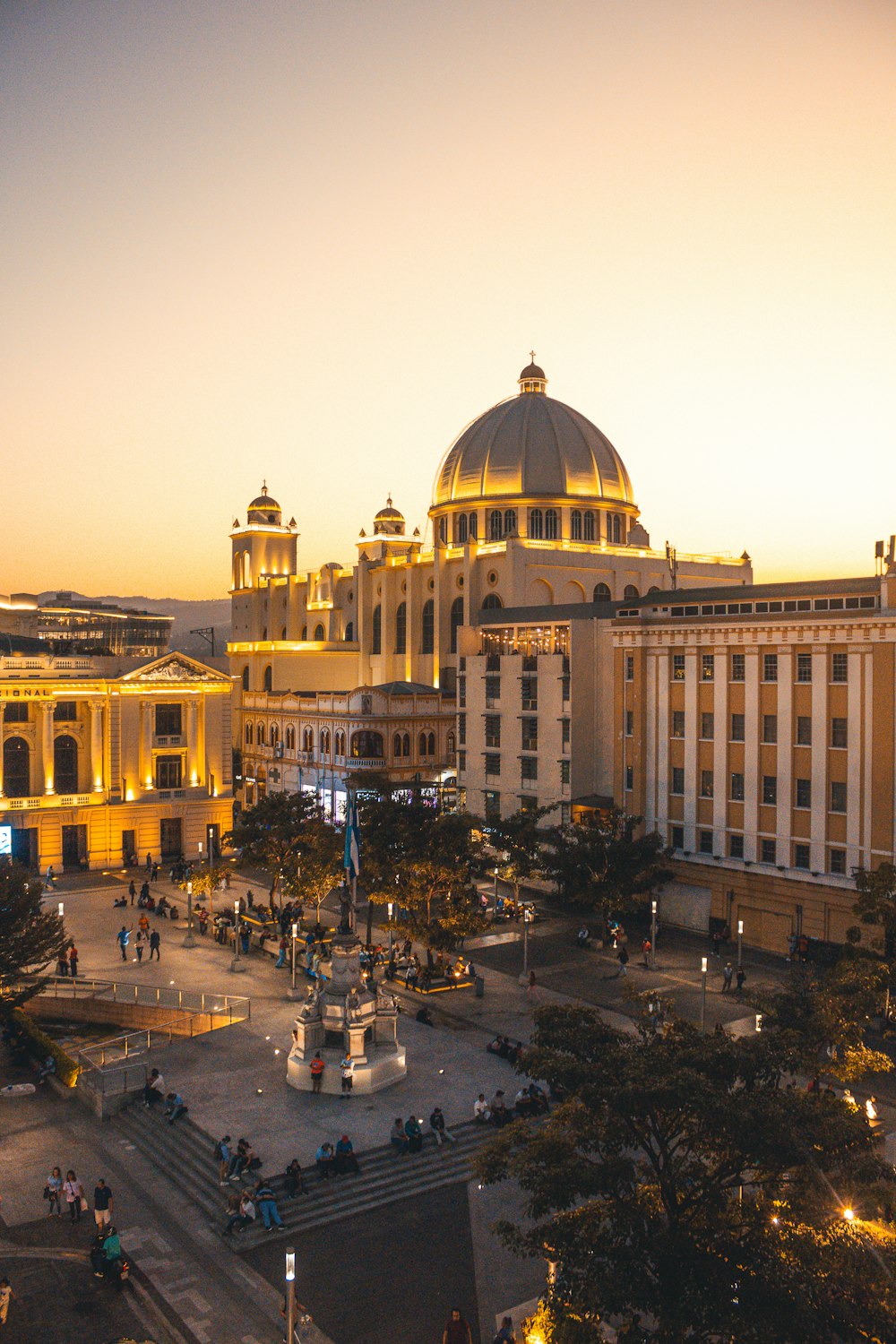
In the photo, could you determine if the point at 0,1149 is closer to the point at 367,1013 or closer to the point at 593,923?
the point at 367,1013

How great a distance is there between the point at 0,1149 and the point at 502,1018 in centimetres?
1591

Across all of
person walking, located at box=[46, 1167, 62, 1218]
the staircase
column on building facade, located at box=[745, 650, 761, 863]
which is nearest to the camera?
person walking, located at box=[46, 1167, 62, 1218]

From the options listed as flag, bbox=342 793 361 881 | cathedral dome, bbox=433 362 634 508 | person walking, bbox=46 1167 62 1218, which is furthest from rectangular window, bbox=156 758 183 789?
person walking, bbox=46 1167 62 1218

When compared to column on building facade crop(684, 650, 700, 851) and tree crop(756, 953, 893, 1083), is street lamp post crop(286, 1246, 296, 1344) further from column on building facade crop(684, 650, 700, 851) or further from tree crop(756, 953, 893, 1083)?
column on building facade crop(684, 650, 700, 851)

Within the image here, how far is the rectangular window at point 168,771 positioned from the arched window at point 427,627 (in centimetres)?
2519

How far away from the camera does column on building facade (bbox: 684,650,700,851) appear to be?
1847 inches

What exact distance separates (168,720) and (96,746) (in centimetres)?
Result: 471

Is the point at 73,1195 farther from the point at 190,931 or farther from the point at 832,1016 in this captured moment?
the point at 190,931

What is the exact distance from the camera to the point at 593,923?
48188 millimetres

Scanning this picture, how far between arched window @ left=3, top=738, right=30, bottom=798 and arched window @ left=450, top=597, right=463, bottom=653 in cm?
3287

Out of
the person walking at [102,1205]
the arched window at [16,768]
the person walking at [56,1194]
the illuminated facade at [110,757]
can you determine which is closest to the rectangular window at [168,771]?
the illuminated facade at [110,757]

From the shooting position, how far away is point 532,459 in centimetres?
8331

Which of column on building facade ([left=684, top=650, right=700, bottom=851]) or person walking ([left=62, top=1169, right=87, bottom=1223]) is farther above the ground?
column on building facade ([left=684, top=650, right=700, bottom=851])

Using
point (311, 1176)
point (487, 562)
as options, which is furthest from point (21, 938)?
point (487, 562)
